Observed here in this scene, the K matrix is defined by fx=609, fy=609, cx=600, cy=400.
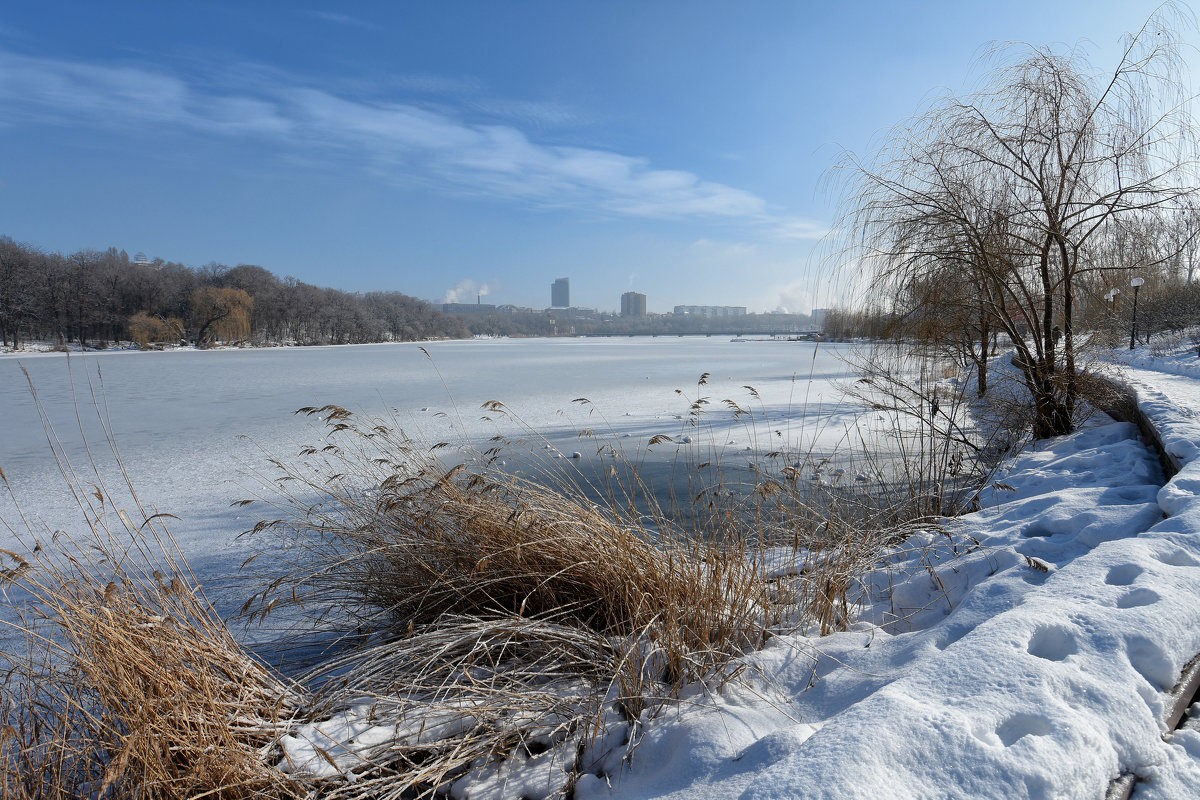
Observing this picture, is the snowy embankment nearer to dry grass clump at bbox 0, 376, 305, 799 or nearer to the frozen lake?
dry grass clump at bbox 0, 376, 305, 799

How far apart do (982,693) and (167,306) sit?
241ft

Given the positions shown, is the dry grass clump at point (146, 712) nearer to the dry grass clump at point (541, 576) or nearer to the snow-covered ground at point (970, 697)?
the snow-covered ground at point (970, 697)

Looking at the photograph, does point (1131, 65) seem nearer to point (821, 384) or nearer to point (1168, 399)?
point (1168, 399)

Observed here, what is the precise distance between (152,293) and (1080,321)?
73434 mm

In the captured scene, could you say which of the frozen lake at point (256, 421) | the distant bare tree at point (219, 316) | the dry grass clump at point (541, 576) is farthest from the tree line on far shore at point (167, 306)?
the dry grass clump at point (541, 576)

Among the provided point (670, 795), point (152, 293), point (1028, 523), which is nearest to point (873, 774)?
point (670, 795)

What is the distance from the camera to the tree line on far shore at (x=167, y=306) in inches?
1812

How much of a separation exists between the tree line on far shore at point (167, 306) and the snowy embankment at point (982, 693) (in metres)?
39.0

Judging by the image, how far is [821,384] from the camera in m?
16.9

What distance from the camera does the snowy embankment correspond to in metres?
1.40

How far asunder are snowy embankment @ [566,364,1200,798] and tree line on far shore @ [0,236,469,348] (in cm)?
3901

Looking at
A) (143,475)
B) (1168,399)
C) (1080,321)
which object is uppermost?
(1080,321)

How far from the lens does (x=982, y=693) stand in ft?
5.32

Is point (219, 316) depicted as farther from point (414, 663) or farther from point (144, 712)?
point (144, 712)
